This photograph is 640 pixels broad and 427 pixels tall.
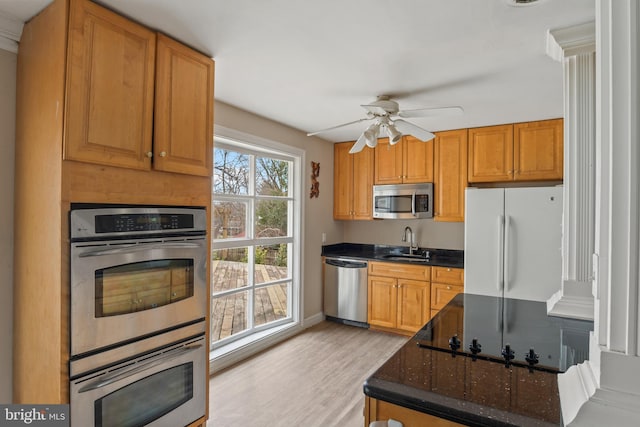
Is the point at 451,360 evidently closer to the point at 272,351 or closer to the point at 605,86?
the point at 605,86

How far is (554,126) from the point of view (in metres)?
3.52

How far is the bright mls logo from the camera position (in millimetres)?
1570

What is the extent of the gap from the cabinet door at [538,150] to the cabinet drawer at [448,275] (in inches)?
45.4

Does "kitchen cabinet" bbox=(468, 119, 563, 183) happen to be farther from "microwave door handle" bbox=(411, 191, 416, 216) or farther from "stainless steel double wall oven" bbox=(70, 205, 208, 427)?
"stainless steel double wall oven" bbox=(70, 205, 208, 427)

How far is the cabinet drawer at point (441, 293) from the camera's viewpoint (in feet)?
12.5

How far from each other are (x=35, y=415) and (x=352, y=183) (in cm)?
379

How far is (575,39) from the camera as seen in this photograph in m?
1.77

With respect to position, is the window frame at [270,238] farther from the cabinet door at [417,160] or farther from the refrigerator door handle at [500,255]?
the refrigerator door handle at [500,255]

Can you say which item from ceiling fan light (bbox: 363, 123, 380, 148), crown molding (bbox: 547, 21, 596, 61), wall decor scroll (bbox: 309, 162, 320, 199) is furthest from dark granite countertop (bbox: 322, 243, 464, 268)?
crown molding (bbox: 547, 21, 596, 61)

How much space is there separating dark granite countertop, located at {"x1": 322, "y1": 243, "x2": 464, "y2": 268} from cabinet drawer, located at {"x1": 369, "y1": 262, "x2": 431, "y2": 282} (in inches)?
2.2

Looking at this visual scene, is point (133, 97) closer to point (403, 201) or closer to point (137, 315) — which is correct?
point (137, 315)

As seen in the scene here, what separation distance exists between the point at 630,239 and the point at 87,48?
205cm

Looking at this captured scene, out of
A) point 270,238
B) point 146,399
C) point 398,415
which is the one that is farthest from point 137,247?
point 270,238

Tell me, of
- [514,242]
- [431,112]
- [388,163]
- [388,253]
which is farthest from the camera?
[388,253]
